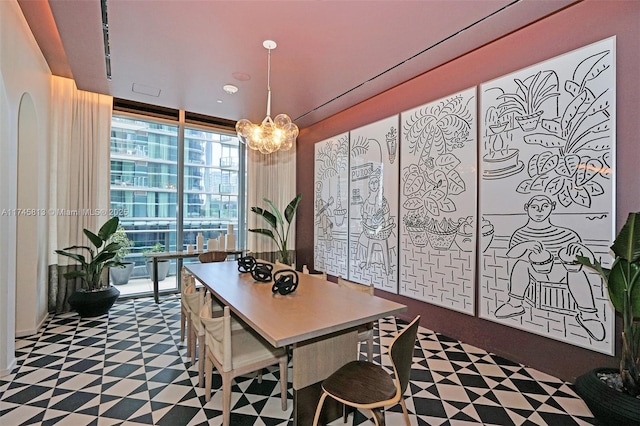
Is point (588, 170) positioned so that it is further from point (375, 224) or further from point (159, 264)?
point (159, 264)

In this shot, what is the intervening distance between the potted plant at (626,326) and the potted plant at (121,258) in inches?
225

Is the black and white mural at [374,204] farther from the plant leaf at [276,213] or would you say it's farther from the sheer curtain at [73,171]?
the sheer curtain at [73,171]

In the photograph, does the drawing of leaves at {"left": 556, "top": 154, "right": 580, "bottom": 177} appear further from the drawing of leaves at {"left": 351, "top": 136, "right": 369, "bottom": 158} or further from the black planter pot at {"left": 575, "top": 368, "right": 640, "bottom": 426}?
the drawing of leaves at {"left": 351, "top": 136, "right": 369, "bottom": 158}

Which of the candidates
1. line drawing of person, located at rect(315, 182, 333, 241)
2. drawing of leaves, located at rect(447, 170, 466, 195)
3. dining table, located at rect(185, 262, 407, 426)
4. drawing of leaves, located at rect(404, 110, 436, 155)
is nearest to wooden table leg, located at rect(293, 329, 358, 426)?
dining table, located at rect(185, 262, 407, 426)

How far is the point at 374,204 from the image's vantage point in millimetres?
4523

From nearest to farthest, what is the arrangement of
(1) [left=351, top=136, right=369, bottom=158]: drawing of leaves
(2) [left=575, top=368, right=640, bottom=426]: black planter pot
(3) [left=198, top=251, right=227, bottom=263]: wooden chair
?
(2) [left=575, top=368, right=640, bottom=426]: black planter pot, (3) [left=198, top=251, right=227, bottom=263]: wooden chair, (1) [left=351, top=136, right=369, bottom=158]: drawing of leaves

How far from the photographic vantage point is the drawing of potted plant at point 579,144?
2.40 meters

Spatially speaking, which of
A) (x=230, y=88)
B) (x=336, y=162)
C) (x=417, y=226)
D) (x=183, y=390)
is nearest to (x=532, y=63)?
(x=417, y=226)

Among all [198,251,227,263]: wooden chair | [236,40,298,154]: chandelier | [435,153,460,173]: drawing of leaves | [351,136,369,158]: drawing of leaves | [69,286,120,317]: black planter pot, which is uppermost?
[351,136,369,158]: drawing of leaves

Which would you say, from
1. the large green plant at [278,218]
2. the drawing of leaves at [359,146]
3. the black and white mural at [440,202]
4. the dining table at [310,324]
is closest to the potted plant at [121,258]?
the large green plant at [278,218]

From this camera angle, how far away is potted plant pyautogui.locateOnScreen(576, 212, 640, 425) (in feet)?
6.18

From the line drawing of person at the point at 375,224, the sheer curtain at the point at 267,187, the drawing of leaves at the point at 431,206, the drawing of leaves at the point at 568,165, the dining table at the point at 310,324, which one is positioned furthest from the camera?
the sheer curtain at the point at 267,187

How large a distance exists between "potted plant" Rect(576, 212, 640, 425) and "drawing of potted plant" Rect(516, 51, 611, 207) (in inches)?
24.7

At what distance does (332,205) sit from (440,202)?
7.20 ft
